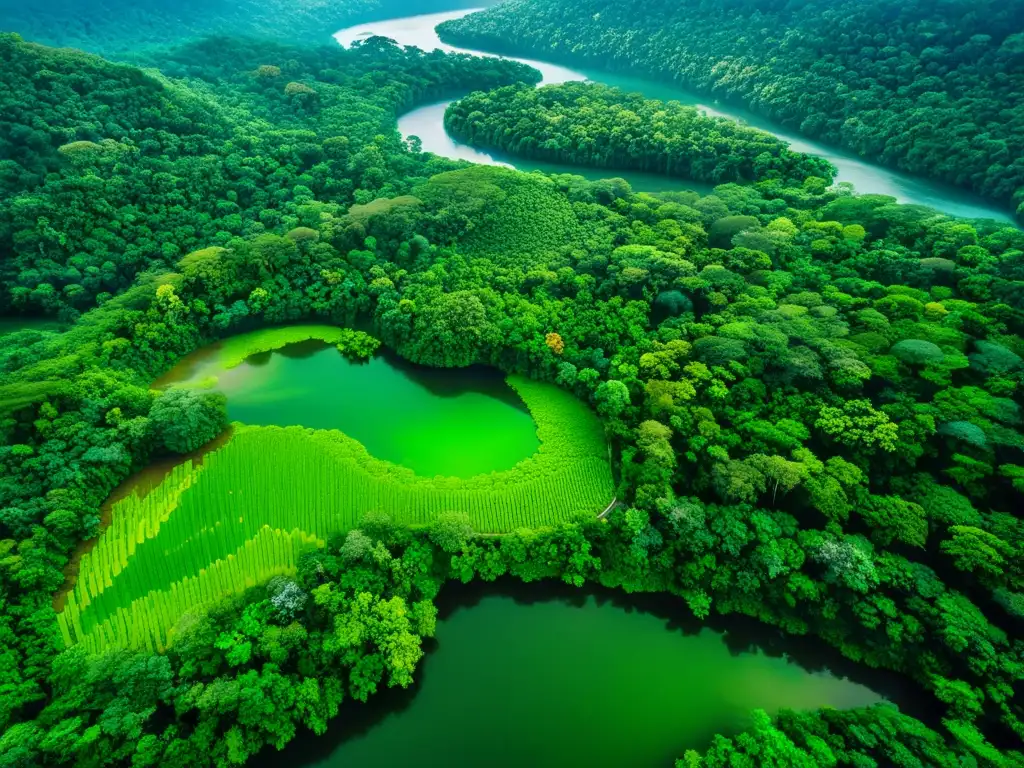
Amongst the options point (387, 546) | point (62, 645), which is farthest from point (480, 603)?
point (62, 645)

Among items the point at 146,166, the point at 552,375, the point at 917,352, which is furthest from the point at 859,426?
the point at 146,166

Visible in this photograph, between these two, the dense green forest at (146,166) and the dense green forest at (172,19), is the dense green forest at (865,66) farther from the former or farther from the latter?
the dense green forest at (172,19)

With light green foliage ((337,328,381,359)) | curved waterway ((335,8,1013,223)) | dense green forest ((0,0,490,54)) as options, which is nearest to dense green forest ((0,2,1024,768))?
light green foliage ((337,328,381,359))

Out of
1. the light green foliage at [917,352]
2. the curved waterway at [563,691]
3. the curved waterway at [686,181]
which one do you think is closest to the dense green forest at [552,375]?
the light green foliage at [917,352]

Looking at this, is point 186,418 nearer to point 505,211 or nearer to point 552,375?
point 552,375

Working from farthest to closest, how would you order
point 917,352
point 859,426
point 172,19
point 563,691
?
point 172,19 < point 917,352 < point 859,426 < point 563,691

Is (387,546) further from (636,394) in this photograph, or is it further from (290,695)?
(636,394)
